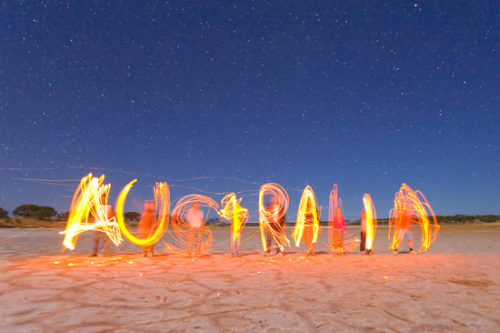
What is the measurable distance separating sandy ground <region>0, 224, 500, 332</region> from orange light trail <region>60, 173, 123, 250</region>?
181 cm

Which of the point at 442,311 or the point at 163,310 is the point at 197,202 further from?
the point at 442,311

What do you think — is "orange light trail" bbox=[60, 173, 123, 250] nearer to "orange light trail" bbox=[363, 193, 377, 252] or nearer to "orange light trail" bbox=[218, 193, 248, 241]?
"orange light trail" bbox=[218, 193, 248, 241]

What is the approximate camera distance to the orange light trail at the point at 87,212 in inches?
393

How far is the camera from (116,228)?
10836 mm

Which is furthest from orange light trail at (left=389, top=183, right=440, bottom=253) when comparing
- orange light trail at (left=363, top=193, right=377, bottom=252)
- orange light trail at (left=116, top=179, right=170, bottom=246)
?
orange light trail at (left=116, top=179, right=170, bottom=246)

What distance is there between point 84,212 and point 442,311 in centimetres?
962

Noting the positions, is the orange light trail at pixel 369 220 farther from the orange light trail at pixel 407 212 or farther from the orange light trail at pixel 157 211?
the orange light trail at pixel 157 211

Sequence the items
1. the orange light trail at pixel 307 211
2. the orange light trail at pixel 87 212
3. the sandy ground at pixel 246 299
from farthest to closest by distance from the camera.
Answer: the orange light trail at pixel 307 211
the orange light trail at pixel 87 212
the sandy ground at pixel 246 299

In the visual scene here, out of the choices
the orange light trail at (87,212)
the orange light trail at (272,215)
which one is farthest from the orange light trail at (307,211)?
the orange light trail at (87,212)

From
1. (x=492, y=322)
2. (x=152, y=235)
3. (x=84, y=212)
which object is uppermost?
(x=84, y=212)

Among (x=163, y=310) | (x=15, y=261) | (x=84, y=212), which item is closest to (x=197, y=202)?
(x=84, y=212)

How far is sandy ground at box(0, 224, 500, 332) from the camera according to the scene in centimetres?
402

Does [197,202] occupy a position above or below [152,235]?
above

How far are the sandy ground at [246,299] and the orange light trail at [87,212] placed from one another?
71.4 inches
